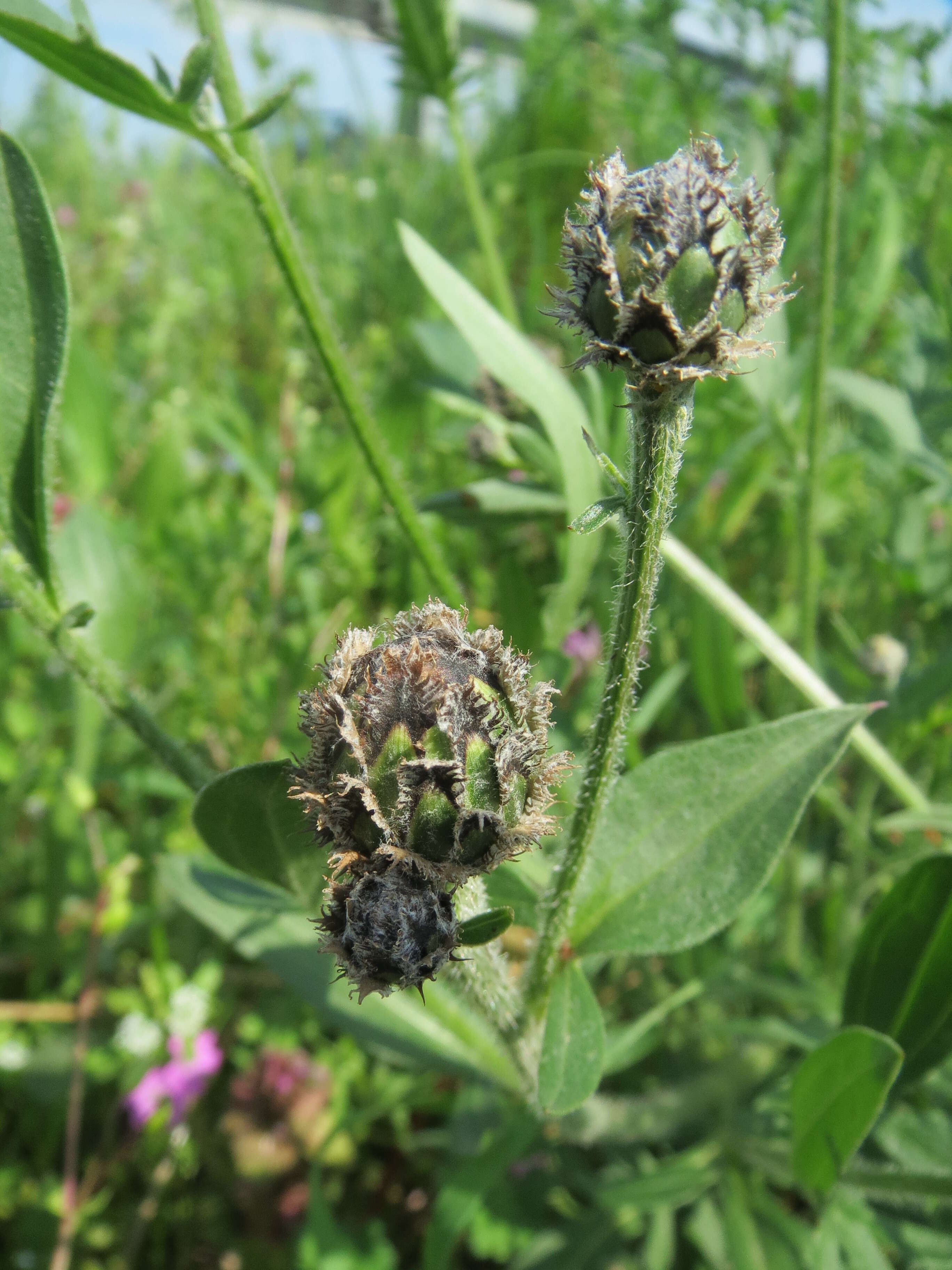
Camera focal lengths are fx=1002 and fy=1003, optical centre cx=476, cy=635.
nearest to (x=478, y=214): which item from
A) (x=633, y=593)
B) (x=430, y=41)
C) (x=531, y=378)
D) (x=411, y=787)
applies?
(x=430, y=41)

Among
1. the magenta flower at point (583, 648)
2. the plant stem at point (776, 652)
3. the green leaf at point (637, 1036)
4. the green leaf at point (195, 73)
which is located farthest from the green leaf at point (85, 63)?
the magenta flower at point (583, 648)

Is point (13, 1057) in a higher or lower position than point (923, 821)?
lower

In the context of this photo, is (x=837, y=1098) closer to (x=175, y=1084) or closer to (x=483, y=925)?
(x=483, y=925)

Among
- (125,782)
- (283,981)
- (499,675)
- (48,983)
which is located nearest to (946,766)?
(283,981)

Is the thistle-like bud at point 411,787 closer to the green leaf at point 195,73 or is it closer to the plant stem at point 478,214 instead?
the green leaf at point 195,73

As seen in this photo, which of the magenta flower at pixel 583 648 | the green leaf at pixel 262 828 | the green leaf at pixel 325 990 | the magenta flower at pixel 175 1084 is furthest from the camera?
the magenta flower at pixel 583 648
